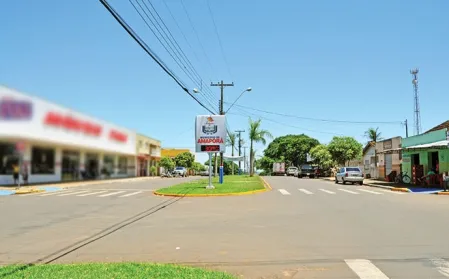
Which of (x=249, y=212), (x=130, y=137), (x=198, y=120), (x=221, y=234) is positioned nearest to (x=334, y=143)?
(x=130, y=137)

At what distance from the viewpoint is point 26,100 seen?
25.6 m

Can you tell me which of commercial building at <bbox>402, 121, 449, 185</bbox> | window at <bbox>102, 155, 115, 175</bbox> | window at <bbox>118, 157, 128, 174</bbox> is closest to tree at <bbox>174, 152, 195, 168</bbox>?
window at <bbox>118, 157, 128, 174</bbox>

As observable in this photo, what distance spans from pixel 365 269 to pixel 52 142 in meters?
28.7

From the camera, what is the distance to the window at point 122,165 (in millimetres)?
49438

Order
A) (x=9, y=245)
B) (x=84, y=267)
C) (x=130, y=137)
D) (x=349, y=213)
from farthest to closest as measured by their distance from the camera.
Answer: (x=130, y=137) → (x=349, y=213) → (x=9, y=245) → (x=84, y=267)

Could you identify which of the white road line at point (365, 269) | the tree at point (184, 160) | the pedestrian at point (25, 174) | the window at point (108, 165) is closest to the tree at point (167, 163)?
the tree at point (184, 160)

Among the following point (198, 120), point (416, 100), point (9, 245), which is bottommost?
point (9, 245)

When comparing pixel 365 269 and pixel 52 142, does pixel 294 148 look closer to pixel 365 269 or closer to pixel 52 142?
pixel 52 142

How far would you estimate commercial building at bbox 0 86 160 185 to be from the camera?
79.9 feet

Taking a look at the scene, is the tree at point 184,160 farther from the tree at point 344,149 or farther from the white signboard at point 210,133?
the white signboard at point 210,133

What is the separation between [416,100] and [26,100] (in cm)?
4941

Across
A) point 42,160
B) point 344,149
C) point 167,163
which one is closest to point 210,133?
point 42,160

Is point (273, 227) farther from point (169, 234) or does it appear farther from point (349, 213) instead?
point (349, 213)

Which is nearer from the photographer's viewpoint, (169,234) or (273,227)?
(169,234)
